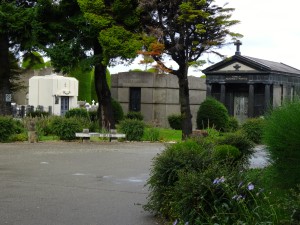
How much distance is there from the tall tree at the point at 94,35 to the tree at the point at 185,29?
3.53 ft

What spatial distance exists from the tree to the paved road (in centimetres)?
880

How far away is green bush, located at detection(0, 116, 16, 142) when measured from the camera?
→ 21.1m

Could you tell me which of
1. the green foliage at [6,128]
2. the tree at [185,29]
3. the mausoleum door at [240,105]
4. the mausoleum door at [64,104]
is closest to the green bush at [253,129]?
the tree at [185,29]

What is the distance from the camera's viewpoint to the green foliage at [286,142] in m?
7.07

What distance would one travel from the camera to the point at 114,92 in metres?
35.6

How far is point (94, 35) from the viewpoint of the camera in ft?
86.8

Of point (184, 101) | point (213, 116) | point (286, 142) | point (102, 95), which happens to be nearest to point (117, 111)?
point (102, 95)

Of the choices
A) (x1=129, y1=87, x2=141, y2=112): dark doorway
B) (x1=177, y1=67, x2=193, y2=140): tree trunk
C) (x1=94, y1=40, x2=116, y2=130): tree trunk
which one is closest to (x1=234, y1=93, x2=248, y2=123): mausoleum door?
(x1=129, y1=87, x2=141, y2=112): dark doorway

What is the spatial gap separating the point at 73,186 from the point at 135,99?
2472cm

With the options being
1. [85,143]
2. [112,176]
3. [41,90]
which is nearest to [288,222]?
[112,176]

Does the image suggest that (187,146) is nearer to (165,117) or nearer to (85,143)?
(85,143)

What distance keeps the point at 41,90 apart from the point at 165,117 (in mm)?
12095

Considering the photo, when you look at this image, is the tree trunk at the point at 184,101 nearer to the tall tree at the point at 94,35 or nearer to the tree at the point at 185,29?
the tree at the point at 185,29

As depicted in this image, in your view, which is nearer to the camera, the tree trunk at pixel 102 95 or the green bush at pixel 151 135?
the green bush at pixel 151 135
